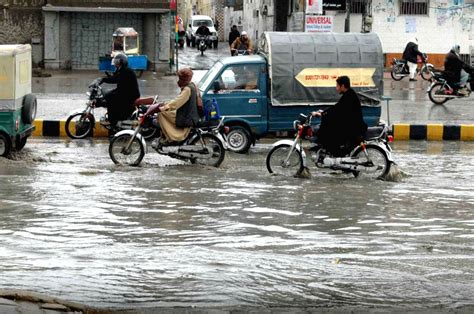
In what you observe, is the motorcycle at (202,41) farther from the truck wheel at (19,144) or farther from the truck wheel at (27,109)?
the truck wheel at (27,109)

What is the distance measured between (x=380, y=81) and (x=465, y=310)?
11.9 m

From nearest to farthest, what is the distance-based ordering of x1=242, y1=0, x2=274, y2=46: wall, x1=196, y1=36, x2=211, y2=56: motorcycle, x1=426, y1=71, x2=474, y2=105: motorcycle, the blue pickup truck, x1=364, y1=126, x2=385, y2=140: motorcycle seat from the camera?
1. x1=364, y1=126, x2=385, y2=140: motorcycle seat
2. the blue pickup truck
3. x1=426, y1=71, x2=474, y2=105: motorcycle
4. x1=196, y1=36, x2=211, y2=56: motorcycle
5. x1=242, y1=0, x2=274, y2=46: wall

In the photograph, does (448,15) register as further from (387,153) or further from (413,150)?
(387,153)

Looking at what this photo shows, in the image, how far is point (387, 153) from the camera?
583 inches

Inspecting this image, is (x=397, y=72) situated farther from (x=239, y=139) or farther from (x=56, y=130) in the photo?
(x=239, y=139)

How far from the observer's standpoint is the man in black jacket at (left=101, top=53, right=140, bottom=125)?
62.2 feet

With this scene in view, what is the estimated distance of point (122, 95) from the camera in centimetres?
1897

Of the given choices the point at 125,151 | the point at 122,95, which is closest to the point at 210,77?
the point at 122,95

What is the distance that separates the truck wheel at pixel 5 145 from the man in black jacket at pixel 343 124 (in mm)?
4601

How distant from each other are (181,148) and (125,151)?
0.81 meters

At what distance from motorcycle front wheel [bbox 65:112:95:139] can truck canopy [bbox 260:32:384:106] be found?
344cm

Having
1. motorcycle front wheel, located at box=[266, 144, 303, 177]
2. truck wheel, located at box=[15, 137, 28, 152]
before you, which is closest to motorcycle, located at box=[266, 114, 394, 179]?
motorcycle front wheel, located at box=[266, 144, 303, 177]

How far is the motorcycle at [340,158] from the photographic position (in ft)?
48.4

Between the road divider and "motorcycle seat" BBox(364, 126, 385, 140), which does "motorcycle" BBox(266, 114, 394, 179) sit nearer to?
"motorcycle seat" BBox(364, 126, 385, 140)
